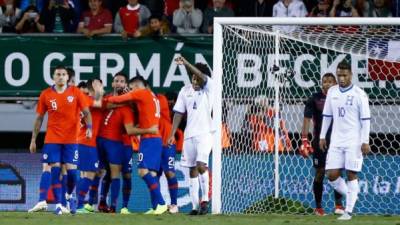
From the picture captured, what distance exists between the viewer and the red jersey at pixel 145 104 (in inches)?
677

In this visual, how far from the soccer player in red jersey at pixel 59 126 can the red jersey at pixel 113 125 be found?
1.22 meters

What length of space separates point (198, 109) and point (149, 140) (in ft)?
2.71

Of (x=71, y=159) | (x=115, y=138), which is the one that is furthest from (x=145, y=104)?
(x=71, y=159)

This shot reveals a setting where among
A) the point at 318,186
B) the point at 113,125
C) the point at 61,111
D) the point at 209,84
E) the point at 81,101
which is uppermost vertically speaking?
the point at 209,84

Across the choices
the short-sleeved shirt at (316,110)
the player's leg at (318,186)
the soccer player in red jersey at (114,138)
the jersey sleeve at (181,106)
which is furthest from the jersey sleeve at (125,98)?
the player's leg at (318,186)

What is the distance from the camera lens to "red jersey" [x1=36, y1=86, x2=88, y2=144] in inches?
658

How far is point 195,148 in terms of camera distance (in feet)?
55.6

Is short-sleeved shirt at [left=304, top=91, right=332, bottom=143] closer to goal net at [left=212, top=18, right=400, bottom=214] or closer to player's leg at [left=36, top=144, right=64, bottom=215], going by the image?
goal net at [left=212, top=18, right=400, bottom=214]

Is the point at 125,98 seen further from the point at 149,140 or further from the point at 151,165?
the point at 151,165

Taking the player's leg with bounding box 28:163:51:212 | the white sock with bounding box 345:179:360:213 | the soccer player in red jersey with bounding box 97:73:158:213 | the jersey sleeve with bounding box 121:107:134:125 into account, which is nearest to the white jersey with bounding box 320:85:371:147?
the white sock with bounding box 345:179:360:213

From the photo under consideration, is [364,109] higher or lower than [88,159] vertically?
higher

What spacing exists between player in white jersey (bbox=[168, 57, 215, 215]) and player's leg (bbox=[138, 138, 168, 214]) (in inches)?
20.7

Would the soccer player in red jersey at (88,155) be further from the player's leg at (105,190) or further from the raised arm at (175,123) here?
the raised arm at (175,123)

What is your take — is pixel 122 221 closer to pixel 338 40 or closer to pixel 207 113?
pixel 207 113
